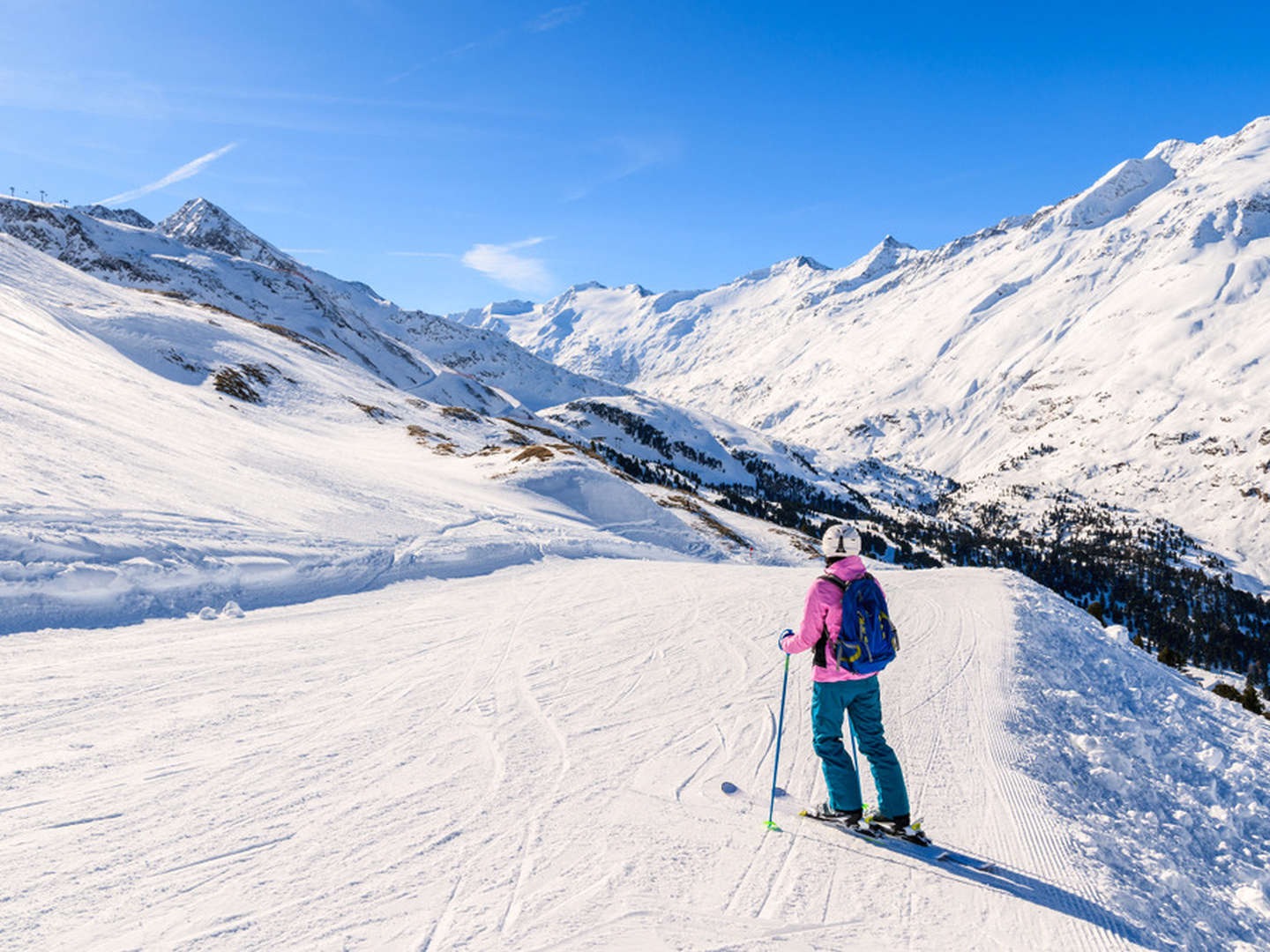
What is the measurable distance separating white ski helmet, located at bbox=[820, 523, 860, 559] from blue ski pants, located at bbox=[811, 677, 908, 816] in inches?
50.6

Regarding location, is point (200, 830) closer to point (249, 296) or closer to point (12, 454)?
point (12, 454)

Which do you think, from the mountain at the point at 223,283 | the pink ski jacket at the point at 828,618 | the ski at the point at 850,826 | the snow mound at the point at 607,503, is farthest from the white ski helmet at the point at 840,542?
the mountain at the point at 223,283

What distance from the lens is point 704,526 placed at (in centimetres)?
5012

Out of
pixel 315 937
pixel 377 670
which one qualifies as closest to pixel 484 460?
pixel 377 670

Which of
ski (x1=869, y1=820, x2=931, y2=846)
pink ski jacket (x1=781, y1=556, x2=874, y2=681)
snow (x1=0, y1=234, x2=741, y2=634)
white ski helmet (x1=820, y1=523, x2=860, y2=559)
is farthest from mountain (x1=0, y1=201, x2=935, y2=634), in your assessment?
ski (x1=869, y1=820, x2=931, y2=846)

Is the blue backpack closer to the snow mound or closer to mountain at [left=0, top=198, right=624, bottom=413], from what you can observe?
the snow mound

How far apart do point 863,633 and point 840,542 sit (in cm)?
97

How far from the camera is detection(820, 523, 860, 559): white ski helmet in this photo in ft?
21.8

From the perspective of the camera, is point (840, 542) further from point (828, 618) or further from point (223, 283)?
point (223, 283)

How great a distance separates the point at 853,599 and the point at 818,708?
1.17 m

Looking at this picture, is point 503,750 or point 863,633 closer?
point 863,633

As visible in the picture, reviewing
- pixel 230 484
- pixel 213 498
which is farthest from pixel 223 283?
pixel 213 498

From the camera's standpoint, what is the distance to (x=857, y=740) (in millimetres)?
6391

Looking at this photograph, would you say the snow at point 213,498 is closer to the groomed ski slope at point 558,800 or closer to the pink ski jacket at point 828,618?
the groomed ski slope at point 558,800
